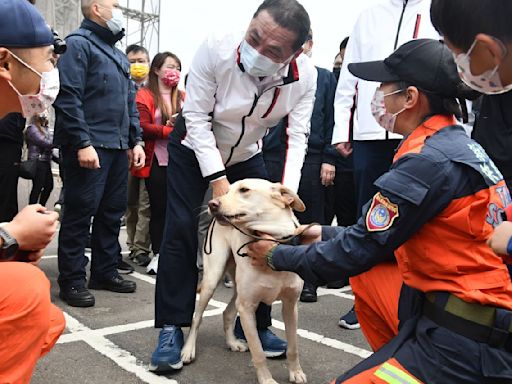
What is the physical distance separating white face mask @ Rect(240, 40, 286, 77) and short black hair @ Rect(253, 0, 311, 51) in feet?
0.55

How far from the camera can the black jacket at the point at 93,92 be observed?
3842mm

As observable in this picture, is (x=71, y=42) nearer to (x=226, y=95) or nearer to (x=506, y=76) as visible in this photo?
(x=226, y=95)

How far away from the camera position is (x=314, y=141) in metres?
4.95

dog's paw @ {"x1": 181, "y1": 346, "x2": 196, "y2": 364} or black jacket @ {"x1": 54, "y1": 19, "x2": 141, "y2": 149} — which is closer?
dog's paw @ {"x1": 181, "y1": 346, "x2": 196, "y2": 364}

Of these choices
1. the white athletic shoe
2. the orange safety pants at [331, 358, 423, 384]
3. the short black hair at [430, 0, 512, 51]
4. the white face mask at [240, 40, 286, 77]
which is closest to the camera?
the short black hair at [430, 0, 512, 51]

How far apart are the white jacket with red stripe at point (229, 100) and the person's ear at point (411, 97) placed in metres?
0.88

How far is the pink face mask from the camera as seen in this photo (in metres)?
5.70

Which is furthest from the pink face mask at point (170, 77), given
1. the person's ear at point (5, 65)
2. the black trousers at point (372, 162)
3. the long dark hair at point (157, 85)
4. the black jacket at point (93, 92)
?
the person's ear at point (5, 65)

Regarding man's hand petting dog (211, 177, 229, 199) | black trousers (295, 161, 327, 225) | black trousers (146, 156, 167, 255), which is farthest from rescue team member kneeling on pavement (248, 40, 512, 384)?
black trousers (146, 156, 167, 255)

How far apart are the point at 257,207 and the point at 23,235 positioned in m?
1.16

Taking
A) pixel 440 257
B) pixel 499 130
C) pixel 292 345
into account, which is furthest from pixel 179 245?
pixel 499 130

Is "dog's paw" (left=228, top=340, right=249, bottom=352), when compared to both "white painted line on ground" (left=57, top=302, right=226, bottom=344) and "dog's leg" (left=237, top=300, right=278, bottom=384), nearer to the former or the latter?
"dog's leg" (left=237, top=300, right=278, bottom=384)

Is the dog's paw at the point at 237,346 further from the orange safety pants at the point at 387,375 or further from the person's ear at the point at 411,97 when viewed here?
the person's ear at the point at 411,97

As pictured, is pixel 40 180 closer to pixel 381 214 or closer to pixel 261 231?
pixel 261 231
